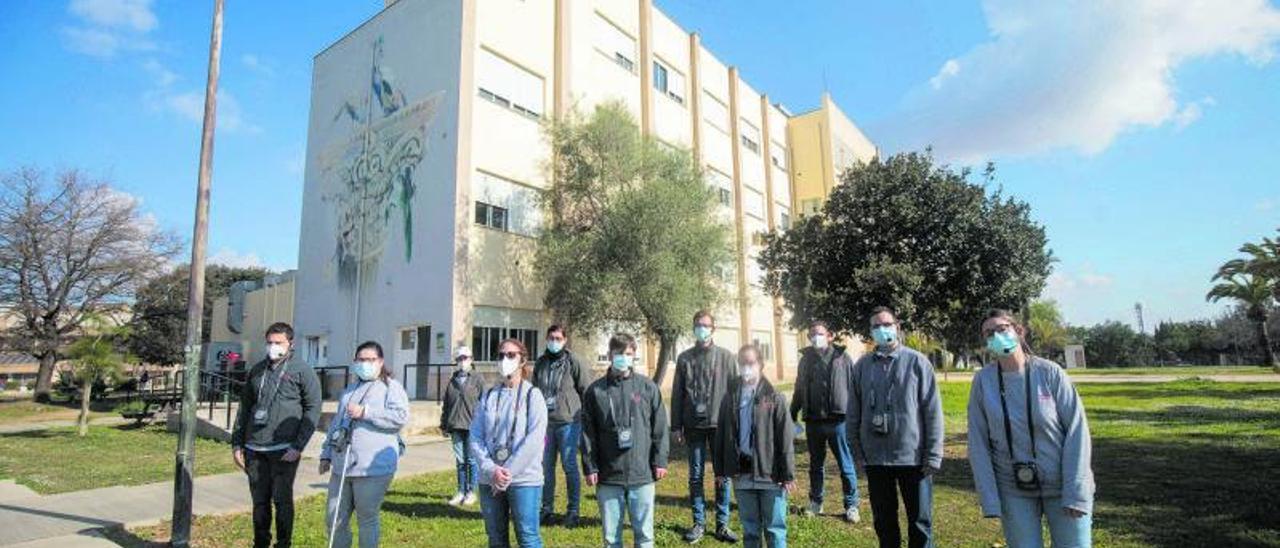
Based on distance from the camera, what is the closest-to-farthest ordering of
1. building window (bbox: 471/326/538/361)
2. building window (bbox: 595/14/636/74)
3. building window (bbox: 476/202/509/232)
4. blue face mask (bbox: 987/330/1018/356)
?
blue face mask (bbox: 987/330/1018/356), building window (bbox: 471/326/538/361), building window (bbox: 476/202/509/232), building window (bbox: 595/14/636/74)

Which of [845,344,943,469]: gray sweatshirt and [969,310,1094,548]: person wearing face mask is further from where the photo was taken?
[845,344,943,469]: gray sweatshirt

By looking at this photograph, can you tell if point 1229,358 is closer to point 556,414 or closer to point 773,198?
point 773,198

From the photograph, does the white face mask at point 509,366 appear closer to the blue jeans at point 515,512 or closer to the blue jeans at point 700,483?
the blue jeans at point 515,512

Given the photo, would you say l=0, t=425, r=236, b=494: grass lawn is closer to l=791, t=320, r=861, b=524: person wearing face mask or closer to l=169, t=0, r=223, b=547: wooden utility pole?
l=169, t=0, r=223, b=547: wooden utility pole

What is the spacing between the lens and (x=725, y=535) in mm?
5910

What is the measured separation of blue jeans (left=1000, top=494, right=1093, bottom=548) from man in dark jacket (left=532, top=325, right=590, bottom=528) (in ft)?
13.0

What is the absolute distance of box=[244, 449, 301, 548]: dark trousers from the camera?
5211mm

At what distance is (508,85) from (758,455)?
63.4ft

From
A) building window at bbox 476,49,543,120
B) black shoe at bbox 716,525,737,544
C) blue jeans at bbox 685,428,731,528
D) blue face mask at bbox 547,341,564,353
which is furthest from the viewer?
building window at bbox 476,49,543,120

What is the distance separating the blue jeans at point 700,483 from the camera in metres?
6.00

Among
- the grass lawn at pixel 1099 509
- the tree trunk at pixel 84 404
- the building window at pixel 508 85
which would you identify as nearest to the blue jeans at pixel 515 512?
the grass lawn at pixel 1099 509

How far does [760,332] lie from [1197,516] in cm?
2832

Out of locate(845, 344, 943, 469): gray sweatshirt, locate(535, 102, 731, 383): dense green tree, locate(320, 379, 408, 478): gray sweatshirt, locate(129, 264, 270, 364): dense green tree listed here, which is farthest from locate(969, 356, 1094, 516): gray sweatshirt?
locate(129, 264, 270, 364): dense green tree

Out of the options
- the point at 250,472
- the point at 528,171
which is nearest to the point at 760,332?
the point at 528,171
